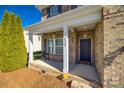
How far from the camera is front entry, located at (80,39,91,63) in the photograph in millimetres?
9295

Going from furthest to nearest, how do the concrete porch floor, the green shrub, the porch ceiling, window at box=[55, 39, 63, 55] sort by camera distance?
window at box=[55, 39, 63, 55]
the green shrub
the concrete porch floor
the porch ceiling

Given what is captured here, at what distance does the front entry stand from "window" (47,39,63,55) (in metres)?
2.31

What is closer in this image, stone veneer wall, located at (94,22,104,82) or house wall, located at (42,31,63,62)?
stone veneer wall, located at (94,22,104,82)

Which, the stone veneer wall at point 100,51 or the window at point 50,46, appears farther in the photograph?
the window at point 50,46

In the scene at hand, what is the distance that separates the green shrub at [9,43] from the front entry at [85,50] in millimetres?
5200

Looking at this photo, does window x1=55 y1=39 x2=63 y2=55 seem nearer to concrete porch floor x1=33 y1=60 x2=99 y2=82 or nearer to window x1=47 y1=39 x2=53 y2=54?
window x1=47 y1=39 x2=53 y2=54

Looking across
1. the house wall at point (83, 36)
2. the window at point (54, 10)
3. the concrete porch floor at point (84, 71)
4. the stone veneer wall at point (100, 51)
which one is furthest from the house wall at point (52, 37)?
the stone veneer wall at point (100, 51)

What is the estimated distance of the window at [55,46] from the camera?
37.0ft

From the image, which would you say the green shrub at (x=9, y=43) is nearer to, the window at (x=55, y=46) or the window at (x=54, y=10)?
the window at (x=55, y=46)

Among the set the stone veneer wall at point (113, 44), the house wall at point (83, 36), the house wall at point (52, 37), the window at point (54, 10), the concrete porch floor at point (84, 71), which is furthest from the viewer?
the window at point (54, 10)

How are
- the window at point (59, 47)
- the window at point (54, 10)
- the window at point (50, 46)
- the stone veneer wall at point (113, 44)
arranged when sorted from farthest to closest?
the window at point (50, 46) < the window at point (54, 10) < the window at point (59, 47) < the stone veneer wall at point (113, 44)

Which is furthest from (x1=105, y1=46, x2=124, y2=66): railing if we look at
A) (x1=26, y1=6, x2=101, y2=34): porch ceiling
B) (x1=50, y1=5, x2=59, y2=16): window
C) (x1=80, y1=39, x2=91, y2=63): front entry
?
(x1=50, y1=5, x2=59, y2=16): window

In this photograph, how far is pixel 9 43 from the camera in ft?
27.5

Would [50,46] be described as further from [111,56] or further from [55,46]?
[111,56]
